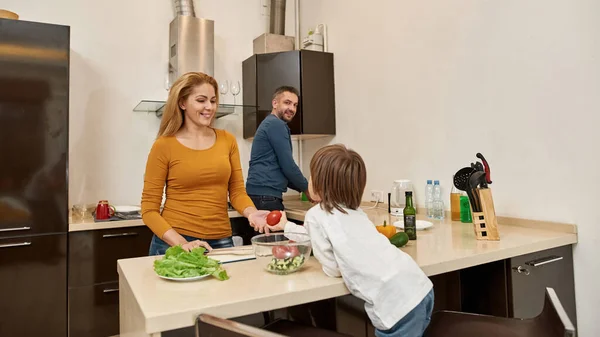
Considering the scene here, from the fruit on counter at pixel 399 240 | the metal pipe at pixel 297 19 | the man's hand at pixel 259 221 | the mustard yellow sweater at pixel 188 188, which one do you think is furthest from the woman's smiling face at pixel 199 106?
the metal pipe at pixel 297 19

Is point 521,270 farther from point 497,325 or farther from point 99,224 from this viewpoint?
point 99,224

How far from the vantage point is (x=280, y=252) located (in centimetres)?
120

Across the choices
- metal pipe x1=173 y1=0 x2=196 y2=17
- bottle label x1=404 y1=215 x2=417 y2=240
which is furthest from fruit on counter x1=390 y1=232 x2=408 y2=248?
metal pipe x1=173 y1=0 x2=196 y2=17

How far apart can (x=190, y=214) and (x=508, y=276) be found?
122cm

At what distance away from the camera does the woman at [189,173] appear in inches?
66.4

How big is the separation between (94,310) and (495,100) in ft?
7.99

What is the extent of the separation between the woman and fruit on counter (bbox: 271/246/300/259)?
1.43 ft

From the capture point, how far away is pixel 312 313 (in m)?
1.39

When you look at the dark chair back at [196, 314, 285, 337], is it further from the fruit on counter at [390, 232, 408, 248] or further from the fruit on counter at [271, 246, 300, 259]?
the fruit on counter at [390, 232, 408, 248]

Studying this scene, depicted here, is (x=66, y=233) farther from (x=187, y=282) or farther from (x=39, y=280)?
(x=187, y=282)

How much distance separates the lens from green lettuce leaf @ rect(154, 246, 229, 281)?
1130 mm

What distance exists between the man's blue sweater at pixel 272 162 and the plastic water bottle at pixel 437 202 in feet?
2.47

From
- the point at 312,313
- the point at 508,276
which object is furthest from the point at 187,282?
the point at 508,276

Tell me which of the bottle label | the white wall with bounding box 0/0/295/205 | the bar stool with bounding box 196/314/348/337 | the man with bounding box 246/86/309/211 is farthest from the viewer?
the white wall with bounding box 0/0/295/205
